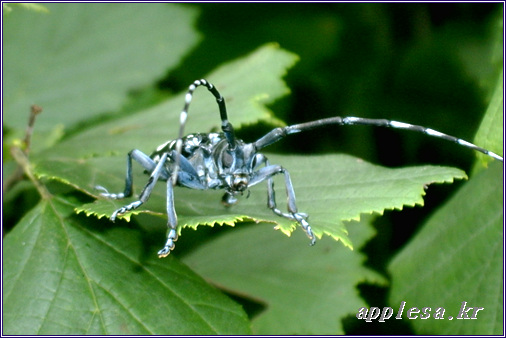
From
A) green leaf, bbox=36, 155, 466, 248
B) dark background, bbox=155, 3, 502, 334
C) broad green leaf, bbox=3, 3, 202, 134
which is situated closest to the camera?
green leaf, bbox=36, 155, 466, 248

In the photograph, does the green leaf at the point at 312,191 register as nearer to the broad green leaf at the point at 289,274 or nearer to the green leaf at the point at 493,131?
the green leaf at the point at 493,131

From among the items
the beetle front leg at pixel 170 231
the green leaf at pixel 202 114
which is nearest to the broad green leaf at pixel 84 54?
the green leaf at pixel 202 114

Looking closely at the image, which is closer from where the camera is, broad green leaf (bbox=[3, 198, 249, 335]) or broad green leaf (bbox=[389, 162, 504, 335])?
broad green leaf (bbox=[3, 198, 249, 335])

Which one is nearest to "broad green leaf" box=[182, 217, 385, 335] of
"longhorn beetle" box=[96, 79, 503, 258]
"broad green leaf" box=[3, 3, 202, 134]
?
"longhorn beetle" box=[96, 79, 503, 258]

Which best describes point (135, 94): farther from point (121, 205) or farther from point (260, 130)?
point (121, 205)

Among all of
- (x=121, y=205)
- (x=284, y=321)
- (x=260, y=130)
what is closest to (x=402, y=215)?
(x=260, y=130)

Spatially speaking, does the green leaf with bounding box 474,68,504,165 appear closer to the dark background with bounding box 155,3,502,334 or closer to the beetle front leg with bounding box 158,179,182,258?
the beetle front leg with bounding box 158,179,182,258

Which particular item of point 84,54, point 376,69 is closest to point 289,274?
point 84,54
